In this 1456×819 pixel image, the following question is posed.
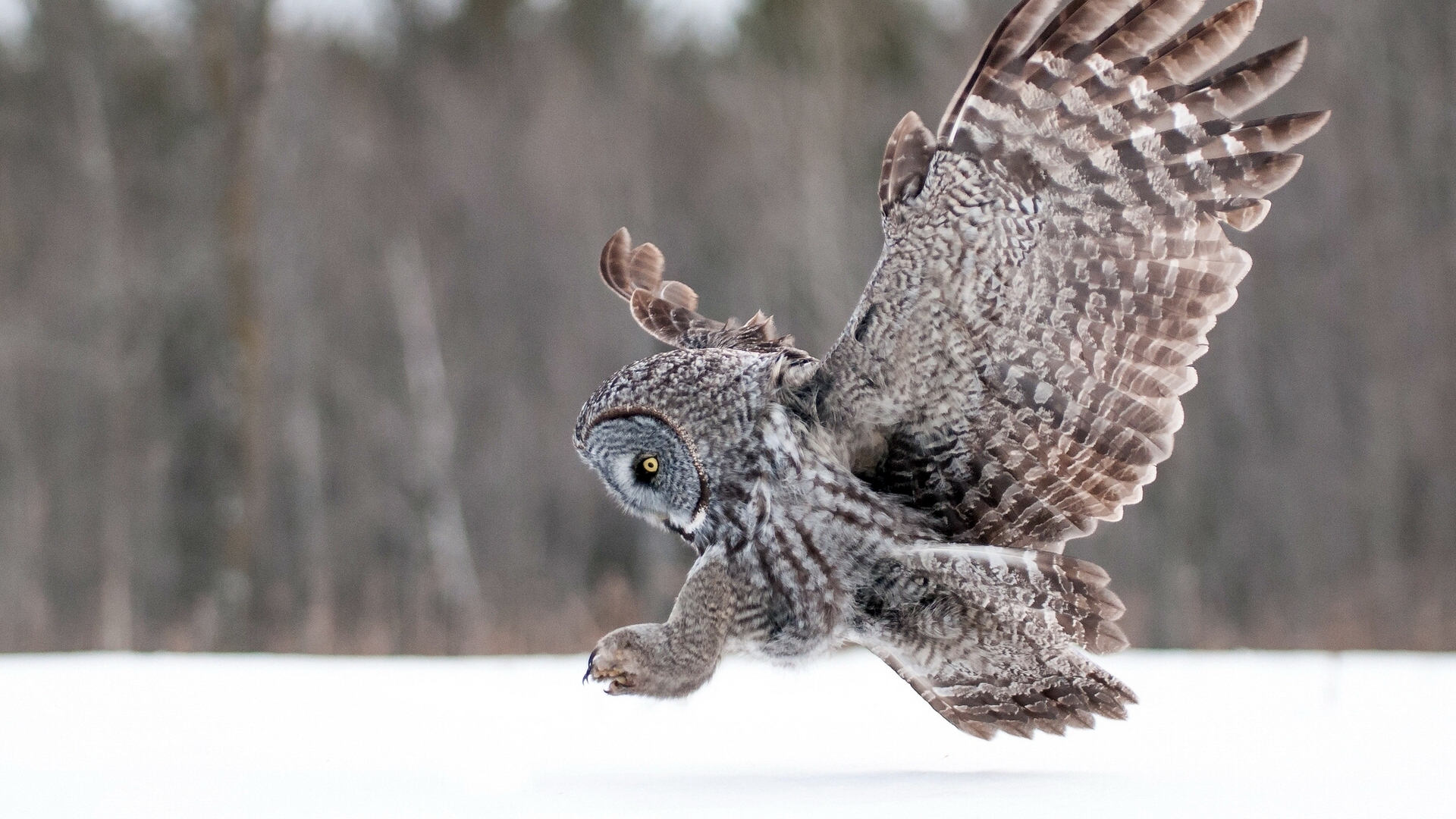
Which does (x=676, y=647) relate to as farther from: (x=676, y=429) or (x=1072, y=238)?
(x=1072, y=238)

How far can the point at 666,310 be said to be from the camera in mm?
4086

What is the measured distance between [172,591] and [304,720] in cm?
1134

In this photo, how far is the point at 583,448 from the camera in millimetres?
3396

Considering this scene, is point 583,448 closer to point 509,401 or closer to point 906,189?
point 906,189

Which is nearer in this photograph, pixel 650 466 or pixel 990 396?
pixel 990 396

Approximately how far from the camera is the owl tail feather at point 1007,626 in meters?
3.01

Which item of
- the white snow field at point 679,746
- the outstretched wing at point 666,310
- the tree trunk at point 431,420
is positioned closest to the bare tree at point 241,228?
the tree trunk at point 431,420

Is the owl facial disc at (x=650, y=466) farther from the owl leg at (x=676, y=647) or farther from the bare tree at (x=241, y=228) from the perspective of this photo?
the bare tree at (x=241, y=228)

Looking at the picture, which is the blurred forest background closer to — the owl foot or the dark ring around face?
the dark ring around face

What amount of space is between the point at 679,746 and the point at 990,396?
4.27 ft

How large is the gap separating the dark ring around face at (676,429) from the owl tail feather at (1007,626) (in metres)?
0.45

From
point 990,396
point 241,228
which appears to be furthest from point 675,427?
point 241,228

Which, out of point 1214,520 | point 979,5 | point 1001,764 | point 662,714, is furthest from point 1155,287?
point 979,5

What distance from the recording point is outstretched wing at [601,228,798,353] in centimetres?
385
